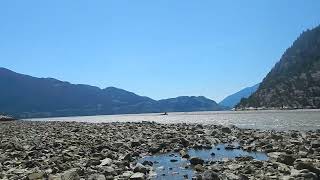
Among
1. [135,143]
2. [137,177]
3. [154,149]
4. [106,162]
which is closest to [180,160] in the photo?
[154,149]

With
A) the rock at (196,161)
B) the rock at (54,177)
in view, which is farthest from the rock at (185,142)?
the rock at (54,177)

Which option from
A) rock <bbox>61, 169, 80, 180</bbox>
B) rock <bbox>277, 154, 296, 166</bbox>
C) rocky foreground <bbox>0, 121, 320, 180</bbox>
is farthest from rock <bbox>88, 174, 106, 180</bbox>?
rock <bbox>277, 154, 296, 166</bbox>

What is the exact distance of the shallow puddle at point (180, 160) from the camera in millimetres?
20781

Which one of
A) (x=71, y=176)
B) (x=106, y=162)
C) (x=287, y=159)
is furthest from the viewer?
(x=106, y=162)

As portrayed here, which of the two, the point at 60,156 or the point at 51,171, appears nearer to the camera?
the point at 51,171

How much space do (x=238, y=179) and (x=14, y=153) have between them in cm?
1398

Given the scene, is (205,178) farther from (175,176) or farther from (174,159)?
(174,159)

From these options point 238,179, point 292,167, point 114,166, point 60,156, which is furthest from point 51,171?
point 292,167

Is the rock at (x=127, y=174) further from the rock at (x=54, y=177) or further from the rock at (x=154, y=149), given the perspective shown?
the rock at (x=154, y=149)

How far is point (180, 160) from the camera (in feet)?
85.1

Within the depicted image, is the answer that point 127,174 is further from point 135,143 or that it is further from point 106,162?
point 135,143

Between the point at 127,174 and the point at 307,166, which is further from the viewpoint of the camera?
the point at 127,174

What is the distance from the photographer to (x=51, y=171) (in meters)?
20.0

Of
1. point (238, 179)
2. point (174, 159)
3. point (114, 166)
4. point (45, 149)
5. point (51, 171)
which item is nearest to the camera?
point (238, 179)
